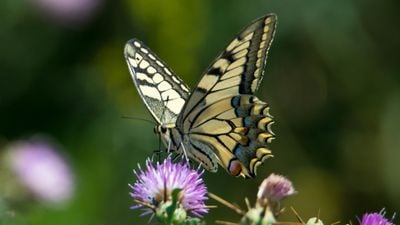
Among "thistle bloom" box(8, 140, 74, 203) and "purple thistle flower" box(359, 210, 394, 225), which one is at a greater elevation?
"thistle bloom" box(8, 140, 74, 203)

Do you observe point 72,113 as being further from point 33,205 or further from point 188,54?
point 33,205

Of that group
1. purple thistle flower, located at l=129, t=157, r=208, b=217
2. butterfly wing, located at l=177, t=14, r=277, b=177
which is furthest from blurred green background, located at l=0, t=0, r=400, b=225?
purple thistle flower, located at l=129, t=157, r=208, b=217

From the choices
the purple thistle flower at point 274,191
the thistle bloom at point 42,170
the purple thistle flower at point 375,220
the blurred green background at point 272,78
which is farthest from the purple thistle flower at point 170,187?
the blurred green background at point 272,78

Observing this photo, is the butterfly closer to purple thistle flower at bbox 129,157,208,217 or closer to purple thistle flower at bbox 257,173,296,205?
purple thistle flower at bbox 129,157,208,217

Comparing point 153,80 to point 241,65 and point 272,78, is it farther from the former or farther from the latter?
point 272,78

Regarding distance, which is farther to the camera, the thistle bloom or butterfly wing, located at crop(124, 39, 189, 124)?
the thistle bloom

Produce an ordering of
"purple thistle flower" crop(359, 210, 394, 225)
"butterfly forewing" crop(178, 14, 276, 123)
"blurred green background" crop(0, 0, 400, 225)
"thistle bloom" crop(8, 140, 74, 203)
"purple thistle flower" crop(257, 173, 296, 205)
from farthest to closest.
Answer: "blurred green background" crop(0, 0, 400, 225) < "thistle bloom" crop(8, 140, 74, 203) < "butterfly forewing" crop(178, 14, 276, 123) < "purple thistle flower" crop(359, 210, 394, 225) < "purple thistle flower" crop(257, 173, 296, 205)
